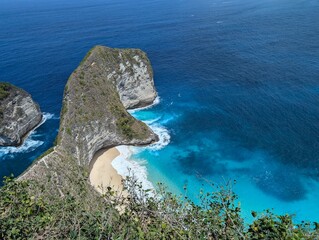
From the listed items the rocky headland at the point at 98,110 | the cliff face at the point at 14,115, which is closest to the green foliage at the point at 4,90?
the cliff face at the point at 14,115

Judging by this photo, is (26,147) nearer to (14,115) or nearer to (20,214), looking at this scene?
(14,115)

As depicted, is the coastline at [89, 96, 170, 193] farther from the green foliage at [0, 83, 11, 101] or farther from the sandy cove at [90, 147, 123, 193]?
the green foliage at [0, 83, 11, 101]

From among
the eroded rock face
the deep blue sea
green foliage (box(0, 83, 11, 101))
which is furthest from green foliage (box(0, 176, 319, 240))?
green foliage (box(0, 83, 11, 101))

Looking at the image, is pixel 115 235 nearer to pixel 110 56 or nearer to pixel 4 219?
pixel 4 219

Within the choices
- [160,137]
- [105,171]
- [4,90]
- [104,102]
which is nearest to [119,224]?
[105,171]

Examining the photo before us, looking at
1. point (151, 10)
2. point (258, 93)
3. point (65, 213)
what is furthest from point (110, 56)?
point (151, 10)
